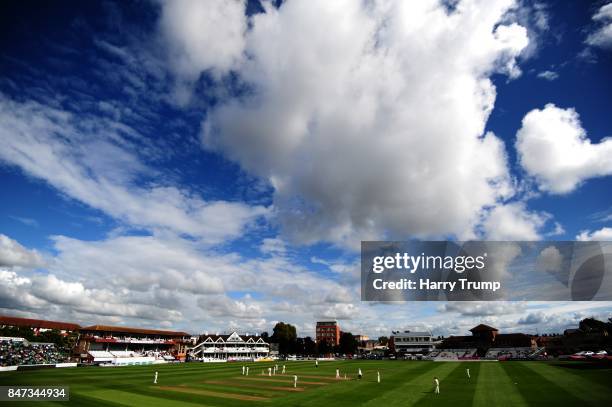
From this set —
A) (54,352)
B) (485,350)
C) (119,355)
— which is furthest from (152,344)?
(485,350)

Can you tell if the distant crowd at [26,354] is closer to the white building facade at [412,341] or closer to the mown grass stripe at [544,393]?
the mown grass stripe at [544,393]

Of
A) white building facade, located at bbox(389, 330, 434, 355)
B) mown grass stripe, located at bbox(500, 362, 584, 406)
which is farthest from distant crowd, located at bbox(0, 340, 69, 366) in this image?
white building facade, located at bbox(389, 330, 434, 355)

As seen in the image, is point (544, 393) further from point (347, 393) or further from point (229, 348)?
point (229, 348)

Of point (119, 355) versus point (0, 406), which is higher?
point (0, 406)

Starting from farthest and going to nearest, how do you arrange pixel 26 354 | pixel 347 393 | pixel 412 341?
pixel 412 341, pixel 26 354, pixel 347 393

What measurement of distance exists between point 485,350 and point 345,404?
119 metres

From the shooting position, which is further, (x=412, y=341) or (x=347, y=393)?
(x=412, y=341)

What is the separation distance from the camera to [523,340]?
131 meters

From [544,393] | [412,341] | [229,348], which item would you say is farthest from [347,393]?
[412,341]

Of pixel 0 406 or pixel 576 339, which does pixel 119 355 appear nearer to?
pixel 0 406

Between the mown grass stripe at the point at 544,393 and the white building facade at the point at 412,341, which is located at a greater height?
the mown grass stripe at the point at 544,393

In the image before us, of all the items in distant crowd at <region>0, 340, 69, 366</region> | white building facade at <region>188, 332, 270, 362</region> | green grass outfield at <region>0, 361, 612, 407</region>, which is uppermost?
green grass outfield at <region>0, 361, 612, 407</region>

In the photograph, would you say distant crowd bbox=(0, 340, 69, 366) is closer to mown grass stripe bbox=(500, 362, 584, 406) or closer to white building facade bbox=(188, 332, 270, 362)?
white building facade bbox=(188, 332, 270, 362)

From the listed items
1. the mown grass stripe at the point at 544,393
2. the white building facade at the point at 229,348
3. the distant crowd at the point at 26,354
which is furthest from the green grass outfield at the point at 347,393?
the white building facade at the point at 229,348
